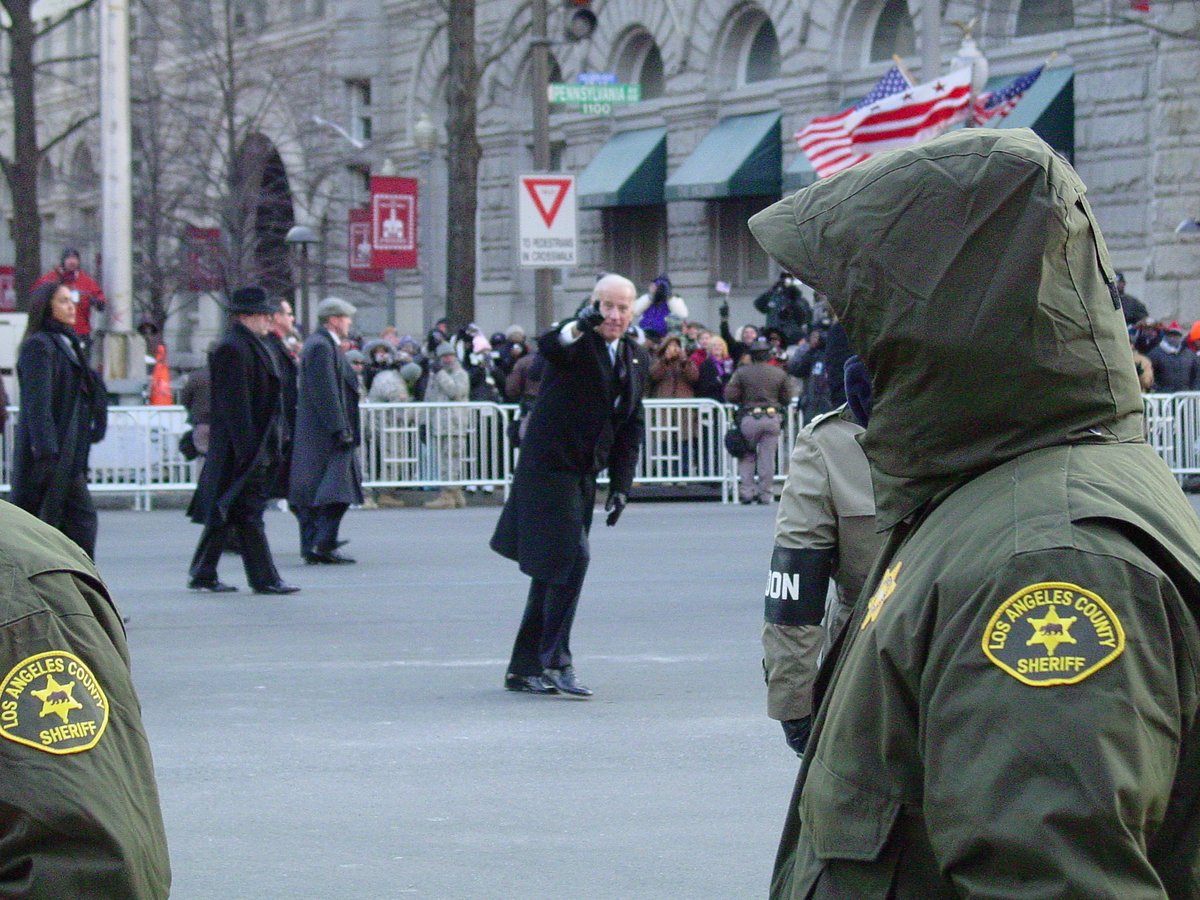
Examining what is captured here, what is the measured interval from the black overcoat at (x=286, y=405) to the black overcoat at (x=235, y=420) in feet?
5.01

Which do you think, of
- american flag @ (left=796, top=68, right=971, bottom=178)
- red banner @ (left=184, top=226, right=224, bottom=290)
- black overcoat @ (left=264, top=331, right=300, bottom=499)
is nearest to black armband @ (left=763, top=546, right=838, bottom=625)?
black overcoat @ (left=264, top=331, right=300, bottom=499)

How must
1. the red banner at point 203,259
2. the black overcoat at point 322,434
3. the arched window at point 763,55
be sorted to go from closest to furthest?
the black overcoat at point 322,434 → the arched window at point 763,55 → the red banner at point 203,259

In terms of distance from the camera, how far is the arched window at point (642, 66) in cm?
3891

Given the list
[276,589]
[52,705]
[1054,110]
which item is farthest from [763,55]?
[52,705]

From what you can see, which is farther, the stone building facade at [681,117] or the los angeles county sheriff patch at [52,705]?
the stone building facade at [681,117]

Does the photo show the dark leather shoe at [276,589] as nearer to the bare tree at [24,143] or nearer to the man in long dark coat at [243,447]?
the man in long dark coat at [243,447]

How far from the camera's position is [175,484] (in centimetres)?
2014

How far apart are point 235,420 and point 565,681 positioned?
4449 mm

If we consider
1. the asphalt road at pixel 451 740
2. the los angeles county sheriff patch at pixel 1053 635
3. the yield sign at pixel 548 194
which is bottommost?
the asphalt road at pixel 451 740

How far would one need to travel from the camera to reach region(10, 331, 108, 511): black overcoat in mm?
10547

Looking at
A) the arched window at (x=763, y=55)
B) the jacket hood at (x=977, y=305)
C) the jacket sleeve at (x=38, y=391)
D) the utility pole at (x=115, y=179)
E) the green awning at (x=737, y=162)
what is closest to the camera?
the jacket hood at (x=977, y=305)

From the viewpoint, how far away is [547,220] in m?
20.1

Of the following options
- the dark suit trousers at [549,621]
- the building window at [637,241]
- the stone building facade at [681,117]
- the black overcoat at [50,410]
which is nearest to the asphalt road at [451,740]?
the dark suit trousers at [549,621]

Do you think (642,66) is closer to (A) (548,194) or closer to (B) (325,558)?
(A) (548,194)
